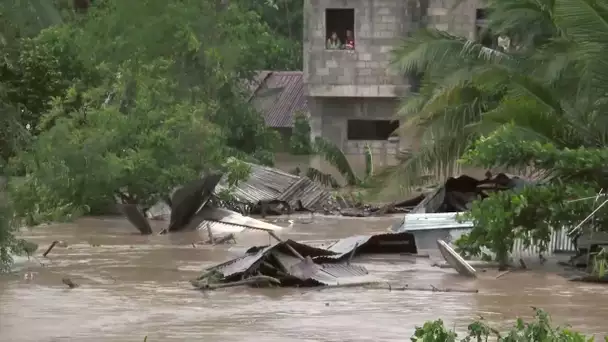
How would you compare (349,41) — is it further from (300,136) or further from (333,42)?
(300,136)

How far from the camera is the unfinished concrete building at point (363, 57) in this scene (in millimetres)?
31000

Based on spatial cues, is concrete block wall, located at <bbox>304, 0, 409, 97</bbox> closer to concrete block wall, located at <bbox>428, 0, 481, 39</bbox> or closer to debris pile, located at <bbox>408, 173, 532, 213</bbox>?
concrete block wall, located at <bbox>428, 0, 481, 39</bbox>

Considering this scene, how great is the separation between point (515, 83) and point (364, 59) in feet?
48.8

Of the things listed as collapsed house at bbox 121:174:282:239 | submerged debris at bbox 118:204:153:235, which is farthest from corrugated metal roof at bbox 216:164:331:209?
submerged debris at bbox 118:204:153:235

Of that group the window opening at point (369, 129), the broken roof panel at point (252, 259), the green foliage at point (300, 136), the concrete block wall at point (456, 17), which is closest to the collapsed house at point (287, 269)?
the broken roof panel at point (252, 259)

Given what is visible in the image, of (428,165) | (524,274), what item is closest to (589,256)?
(524,274)

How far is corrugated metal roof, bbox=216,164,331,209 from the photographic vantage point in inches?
944

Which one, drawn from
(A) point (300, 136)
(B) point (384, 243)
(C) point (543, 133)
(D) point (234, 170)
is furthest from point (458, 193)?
(A) point (300, 136)

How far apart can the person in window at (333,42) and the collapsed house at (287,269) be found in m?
16.7

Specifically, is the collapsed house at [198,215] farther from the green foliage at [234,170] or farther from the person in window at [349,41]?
the person in window at [349,41]

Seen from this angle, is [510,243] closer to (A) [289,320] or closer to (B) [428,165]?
(A) [289,320]

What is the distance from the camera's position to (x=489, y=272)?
49.3 feet

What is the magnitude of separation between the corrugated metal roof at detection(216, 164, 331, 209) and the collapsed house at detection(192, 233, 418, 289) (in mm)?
8409

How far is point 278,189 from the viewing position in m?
24.7
